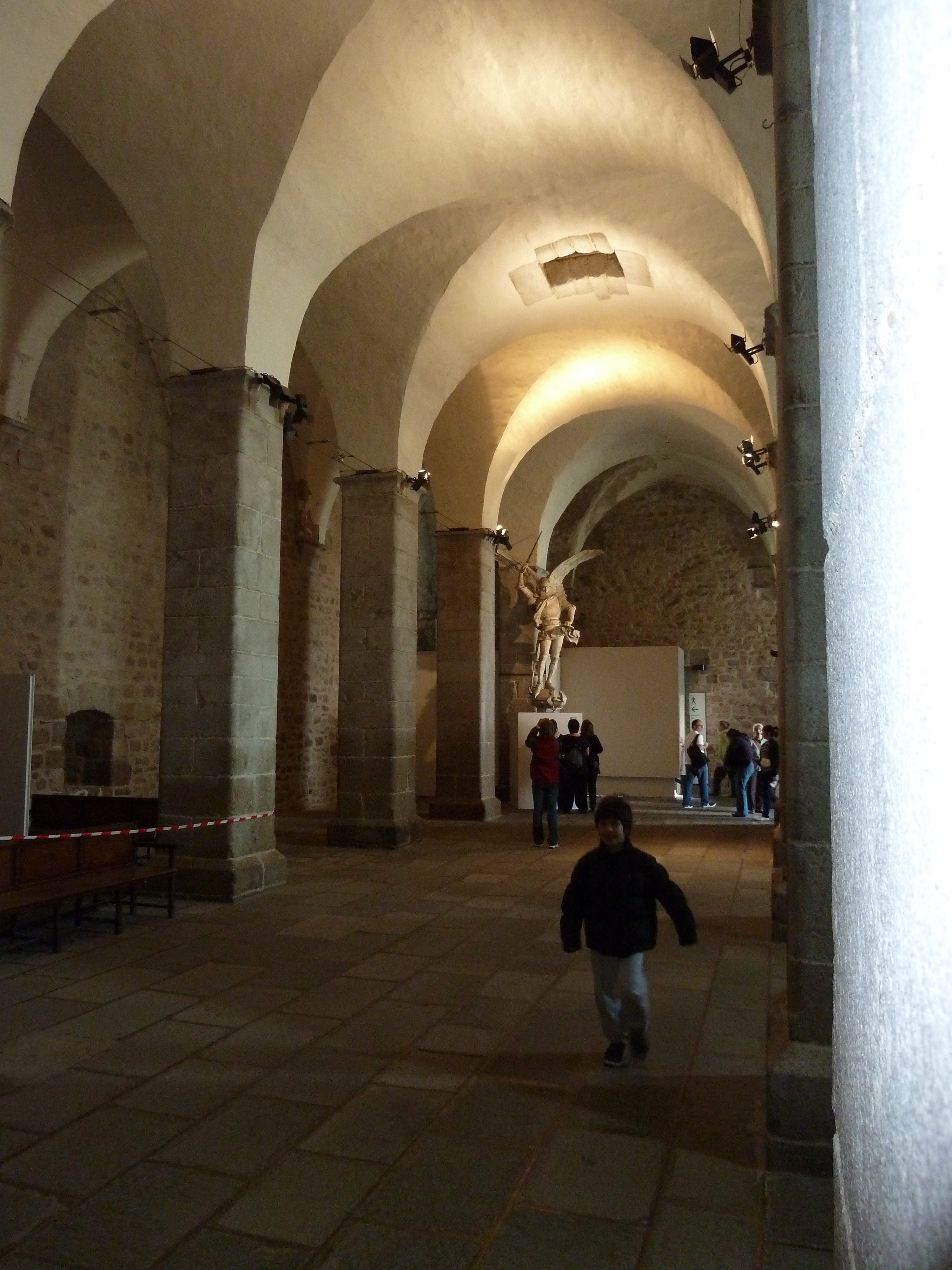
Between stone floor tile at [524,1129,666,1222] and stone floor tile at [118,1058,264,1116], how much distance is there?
1.27 metres

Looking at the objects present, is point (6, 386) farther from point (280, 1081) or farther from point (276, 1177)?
point (276, 1177)

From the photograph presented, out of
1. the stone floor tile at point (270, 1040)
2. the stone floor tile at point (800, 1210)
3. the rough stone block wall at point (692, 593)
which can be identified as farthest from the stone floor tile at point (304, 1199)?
the rough stone block wall at point (692, 593)

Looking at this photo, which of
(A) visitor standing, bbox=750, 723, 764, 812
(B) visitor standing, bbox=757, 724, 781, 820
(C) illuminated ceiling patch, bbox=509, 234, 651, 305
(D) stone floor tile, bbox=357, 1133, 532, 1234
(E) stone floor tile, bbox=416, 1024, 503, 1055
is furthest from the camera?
(A) visitor standing, bbox=750, 723, 764, 812

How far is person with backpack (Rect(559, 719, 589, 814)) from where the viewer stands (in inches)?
535

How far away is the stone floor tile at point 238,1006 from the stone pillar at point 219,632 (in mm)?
2805

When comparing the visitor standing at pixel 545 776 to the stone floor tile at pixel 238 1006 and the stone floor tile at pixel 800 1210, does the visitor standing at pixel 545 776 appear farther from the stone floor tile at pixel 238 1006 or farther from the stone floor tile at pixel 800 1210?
the stone floor tile at pixel 800 1210

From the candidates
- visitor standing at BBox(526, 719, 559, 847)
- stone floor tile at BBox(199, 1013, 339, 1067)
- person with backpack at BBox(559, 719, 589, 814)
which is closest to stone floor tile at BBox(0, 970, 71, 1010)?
stone floor tile at BBox(199, 1013, 339, 1067)

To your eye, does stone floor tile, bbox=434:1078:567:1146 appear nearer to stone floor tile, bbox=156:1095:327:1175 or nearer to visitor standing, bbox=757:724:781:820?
stone floor tile, bbox=156:1095:327:1175

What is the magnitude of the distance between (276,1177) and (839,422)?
9.59ft

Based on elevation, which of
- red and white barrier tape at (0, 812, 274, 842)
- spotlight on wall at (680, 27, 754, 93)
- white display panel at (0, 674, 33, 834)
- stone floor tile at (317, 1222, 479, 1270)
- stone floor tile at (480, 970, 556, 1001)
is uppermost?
spotlight on wall at (680, 27, 754, 93)

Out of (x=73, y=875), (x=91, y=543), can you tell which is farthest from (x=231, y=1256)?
(x=91, y=543)

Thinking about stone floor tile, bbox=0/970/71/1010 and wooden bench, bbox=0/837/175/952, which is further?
wooden bench, bbox=0/837/175/952

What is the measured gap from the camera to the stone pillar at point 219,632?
7.93 meters

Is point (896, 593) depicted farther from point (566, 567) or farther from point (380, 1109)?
point (566, 567)
